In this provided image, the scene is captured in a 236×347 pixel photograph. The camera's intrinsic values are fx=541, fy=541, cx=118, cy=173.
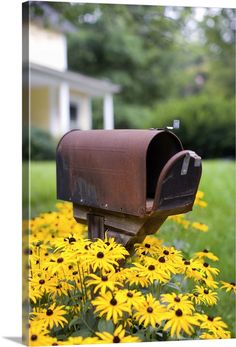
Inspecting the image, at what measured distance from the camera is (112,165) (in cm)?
160

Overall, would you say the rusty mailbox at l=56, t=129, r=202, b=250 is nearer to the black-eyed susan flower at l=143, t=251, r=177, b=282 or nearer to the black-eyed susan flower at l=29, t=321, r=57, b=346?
the black-eyed susan flower at l=143, t=251, r=177, b=282

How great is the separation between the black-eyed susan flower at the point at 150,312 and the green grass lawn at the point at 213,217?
46 cm

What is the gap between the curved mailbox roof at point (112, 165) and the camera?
1.52 m

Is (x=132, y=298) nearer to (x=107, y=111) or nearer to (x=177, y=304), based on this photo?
(x=177, y=304)

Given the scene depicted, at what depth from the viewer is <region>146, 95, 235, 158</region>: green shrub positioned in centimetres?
949

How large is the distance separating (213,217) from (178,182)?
92.1 inches

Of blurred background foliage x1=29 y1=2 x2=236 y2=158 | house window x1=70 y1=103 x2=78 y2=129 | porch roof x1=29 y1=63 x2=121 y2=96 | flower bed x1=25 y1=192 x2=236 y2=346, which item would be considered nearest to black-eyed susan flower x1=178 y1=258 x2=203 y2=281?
flower bed x1=25 y1=192 x2=236 y2=346

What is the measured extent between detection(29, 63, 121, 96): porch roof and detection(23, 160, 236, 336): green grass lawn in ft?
15.3

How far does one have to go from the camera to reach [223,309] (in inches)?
84.2

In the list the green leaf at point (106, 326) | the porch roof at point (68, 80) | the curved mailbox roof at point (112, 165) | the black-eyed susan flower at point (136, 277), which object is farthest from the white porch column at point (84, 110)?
the green leaf at point (106, 326)

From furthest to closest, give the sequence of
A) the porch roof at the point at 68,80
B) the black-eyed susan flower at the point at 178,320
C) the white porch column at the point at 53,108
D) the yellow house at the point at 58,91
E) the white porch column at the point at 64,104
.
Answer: the white porch column at the point at 53,108, the white porch column at the point at 64,104, the yellow house at the point at 58,91, the porch roof at the point at 68,80, the black-eyed susan flower at the point at 178,320

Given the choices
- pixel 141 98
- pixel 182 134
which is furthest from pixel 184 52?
pixel 182 134

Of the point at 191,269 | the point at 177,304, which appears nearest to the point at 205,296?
the point at 191,269

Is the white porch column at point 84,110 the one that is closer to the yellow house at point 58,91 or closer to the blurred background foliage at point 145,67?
the yellow house at point 58,91
